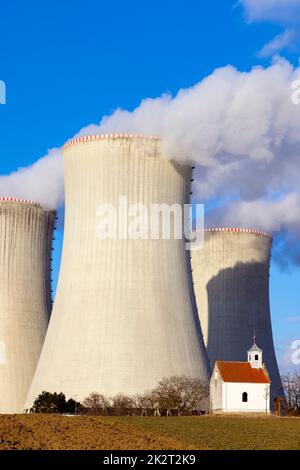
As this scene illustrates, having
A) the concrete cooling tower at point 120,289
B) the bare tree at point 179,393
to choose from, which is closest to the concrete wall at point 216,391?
the bare tree at point 179,393

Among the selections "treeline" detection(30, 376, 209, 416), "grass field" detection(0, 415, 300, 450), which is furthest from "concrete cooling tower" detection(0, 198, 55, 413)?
"grass field" detection(0, 415, 300, 450)

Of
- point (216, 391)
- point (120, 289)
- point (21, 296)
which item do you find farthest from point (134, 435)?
point (21, 296)

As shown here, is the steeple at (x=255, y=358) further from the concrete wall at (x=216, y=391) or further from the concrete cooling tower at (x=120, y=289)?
the concrete cooling tower at (x=120, y=289)

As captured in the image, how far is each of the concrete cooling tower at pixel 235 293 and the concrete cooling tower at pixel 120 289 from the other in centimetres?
1098

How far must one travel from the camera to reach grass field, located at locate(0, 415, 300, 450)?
16.1 metres

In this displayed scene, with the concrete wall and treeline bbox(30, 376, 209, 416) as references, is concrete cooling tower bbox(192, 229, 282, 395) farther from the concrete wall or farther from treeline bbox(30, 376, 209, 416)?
treeline bbox(30, 376, 209, 416)

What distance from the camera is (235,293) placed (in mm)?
40219

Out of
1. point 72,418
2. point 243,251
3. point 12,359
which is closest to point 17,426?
point 72,418

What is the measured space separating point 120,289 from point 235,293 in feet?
42.1

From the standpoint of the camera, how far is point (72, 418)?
20.7 m

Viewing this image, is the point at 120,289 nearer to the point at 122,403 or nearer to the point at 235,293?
the point at 122,403

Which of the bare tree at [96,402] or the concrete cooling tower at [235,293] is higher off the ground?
the concrete cooling tower at [235,293]

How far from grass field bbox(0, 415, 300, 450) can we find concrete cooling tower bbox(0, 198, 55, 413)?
12165mm

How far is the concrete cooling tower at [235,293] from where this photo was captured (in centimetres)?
3925
